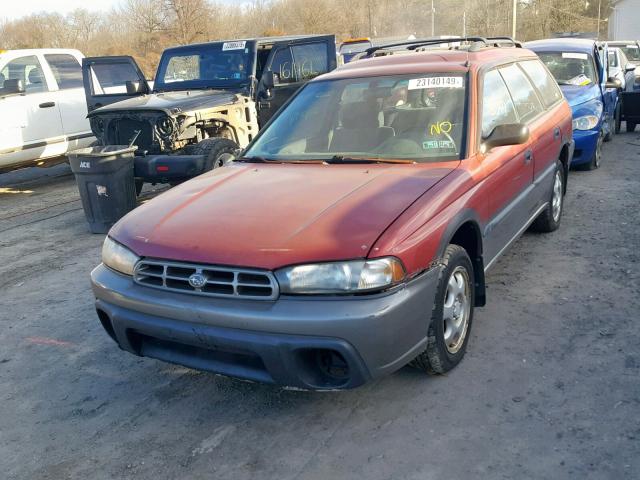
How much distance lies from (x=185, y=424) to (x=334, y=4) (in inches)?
2366

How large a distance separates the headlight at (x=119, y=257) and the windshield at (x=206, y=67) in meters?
5.44

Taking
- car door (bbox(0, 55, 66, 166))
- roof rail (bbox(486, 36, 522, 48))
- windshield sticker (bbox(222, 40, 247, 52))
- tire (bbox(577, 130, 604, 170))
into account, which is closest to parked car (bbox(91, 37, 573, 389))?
roof rail (bbox(486, 36, 522, 48))

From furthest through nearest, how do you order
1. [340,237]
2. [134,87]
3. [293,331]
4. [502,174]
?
[134,87]
[502,174]
[340,237]
[293,331]

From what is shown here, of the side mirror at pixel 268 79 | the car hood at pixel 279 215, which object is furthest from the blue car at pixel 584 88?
the car hood at pixel 279 215

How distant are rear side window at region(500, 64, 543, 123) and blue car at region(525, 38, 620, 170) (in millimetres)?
3251

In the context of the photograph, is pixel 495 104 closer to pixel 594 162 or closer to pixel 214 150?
pixel 214 150

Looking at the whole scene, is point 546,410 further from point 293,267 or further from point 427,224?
point 293,267

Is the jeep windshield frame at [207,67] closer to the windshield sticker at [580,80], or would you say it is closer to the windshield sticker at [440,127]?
the windshield sticker at [580,80]

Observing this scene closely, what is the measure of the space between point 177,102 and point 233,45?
1.50 meters

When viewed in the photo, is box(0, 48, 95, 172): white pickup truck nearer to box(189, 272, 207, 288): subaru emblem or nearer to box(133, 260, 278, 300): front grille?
box(133, 260, 278, 300): front grille

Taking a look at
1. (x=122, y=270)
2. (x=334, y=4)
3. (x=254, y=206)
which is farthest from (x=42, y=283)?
(x=334, y=4)

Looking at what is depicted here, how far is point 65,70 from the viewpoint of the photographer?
401 inches

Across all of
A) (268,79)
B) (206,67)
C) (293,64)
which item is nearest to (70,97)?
(206,67)

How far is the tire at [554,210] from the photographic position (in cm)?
553
